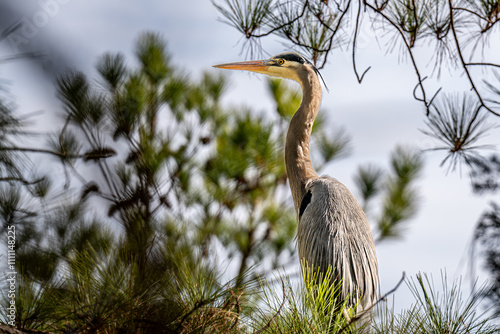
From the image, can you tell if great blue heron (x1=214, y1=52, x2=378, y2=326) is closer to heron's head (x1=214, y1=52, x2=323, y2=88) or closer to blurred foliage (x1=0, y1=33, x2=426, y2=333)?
heron's head (x1=214, y1=52, x2=323, y2=88)

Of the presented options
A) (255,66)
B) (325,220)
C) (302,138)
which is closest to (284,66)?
(255,66)

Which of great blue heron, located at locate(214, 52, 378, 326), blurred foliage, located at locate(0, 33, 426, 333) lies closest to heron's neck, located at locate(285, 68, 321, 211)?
great blue heron, located at locate(214, 52, 378, 326)

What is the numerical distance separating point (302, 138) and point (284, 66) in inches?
12.5

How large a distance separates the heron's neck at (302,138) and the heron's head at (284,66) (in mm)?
25

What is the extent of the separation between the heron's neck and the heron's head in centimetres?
3

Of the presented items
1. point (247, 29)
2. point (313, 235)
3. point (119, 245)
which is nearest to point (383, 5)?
point (247, 29)

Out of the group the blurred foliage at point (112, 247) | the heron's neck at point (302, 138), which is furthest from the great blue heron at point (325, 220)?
the blurred foliage at point (112, 247)

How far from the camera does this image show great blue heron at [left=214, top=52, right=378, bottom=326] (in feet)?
5.76

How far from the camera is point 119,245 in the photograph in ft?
3.22

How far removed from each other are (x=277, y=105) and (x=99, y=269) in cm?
341

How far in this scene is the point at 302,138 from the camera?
2176 millimetres

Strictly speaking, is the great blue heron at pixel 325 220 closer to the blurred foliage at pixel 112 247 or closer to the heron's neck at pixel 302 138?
the heron's neck at pixel 302 138

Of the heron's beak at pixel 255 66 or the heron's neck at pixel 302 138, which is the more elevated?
the heron's beak at pixel 255 66

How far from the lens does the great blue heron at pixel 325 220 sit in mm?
1755
